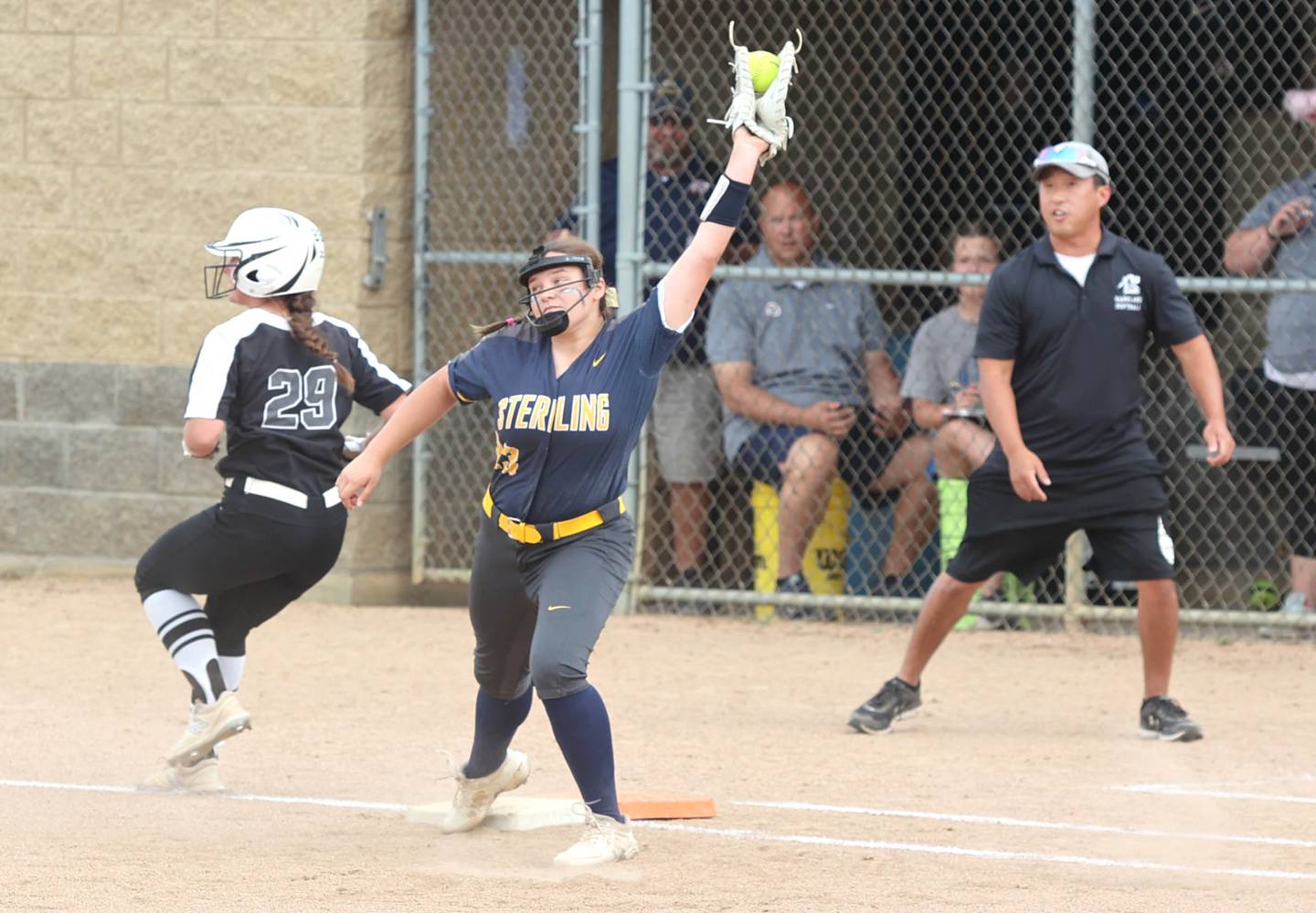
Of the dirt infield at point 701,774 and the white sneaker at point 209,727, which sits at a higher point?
the white sneaker at point 209,727

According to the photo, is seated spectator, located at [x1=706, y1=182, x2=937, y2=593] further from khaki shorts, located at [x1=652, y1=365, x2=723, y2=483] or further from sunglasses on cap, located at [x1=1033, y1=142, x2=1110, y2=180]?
sunglasses on cap, located at [x1=1033, y1=142, x2=1110, y2=180]

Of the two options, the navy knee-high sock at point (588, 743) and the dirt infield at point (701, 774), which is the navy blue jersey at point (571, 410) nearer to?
the navy knee-high sock at point (588, 743)

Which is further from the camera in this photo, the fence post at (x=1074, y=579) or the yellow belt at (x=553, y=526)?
the fence post at (x=1074, y=579)

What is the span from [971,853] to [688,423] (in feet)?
14.9

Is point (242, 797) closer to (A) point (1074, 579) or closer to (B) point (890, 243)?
(A) point (1074, 579)

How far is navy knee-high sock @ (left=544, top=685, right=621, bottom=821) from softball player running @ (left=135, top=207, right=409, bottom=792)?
1.24 metres

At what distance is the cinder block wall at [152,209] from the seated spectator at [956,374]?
2506mm

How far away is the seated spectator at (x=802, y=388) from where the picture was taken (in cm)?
938

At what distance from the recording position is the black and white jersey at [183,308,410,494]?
597cm

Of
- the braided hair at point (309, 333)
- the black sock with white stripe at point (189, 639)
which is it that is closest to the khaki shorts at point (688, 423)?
the braided hair at point (309, 333)

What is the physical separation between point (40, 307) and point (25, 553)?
1231 mm

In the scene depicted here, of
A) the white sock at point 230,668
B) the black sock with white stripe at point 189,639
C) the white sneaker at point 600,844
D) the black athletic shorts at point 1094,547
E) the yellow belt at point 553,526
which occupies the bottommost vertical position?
the white sneaker at point 600,844

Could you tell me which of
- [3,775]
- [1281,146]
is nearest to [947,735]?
[3,775]

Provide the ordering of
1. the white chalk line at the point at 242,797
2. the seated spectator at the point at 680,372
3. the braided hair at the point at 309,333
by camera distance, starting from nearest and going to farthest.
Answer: the white chalk line at the point at 242,797 → the braided hair at the point at 309,333 → the seated spectator at the point at 680,372
